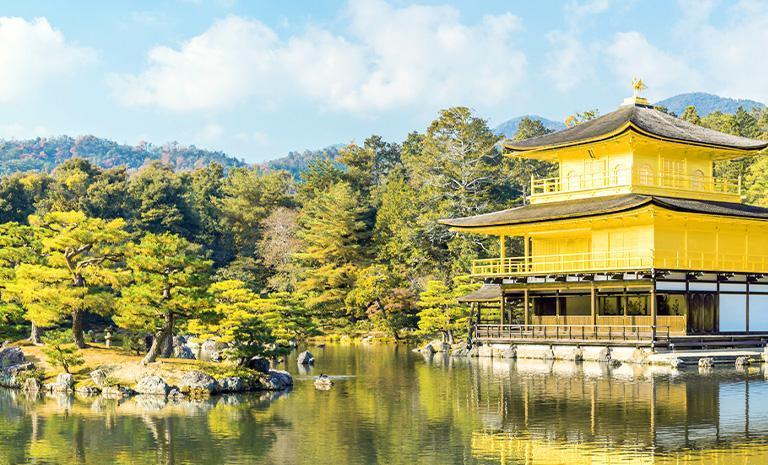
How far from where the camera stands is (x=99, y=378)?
25.5m

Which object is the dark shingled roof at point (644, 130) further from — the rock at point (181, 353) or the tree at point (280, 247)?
the tree at point (280, 247)

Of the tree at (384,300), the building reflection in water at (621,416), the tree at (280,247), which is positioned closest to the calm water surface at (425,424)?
the building reflection in water at (621,416)

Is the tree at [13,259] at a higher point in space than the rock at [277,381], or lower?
higher

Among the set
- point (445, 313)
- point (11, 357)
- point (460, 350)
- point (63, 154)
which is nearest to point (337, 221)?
point (445, 313)

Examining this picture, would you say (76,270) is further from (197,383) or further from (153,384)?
(197,383)

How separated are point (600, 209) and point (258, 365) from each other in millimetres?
14974

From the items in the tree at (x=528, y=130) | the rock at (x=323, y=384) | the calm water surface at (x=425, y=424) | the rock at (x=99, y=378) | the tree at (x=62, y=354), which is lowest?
the rock at (x=323, y=384)

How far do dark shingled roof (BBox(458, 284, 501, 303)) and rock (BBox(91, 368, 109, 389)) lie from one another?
735 inches

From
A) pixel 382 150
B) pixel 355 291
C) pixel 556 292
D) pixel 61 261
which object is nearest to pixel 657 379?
pixel 556 292

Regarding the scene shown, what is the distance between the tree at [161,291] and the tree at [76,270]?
2068mm

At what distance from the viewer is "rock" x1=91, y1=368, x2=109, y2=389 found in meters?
25.4

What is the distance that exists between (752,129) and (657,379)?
41.3 m

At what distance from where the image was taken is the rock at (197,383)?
24656 millimetres

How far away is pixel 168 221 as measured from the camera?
6219 cm
